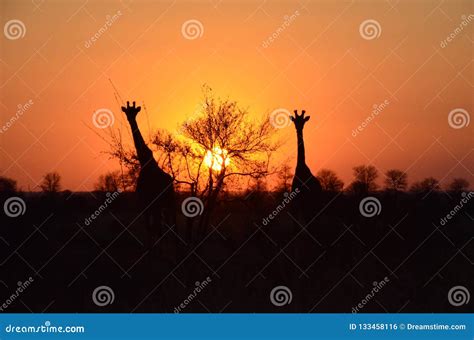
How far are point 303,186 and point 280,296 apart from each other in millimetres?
4139

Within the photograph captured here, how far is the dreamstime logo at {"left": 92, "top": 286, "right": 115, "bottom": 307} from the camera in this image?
893 inches

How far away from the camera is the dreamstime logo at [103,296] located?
74.4 feet

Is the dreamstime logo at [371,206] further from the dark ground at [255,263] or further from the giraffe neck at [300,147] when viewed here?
the giraffe neck at [300,147]

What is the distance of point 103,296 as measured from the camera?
23.4m

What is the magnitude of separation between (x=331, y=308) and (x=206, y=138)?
7541 mm

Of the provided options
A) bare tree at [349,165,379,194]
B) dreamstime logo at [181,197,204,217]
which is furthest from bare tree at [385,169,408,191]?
dreamstime logo at [181,197,204,217]

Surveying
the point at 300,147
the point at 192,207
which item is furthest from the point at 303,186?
the point at 192,207

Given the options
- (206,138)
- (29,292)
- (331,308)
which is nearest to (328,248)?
(331,308)

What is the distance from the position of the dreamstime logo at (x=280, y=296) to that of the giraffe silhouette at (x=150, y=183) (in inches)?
182

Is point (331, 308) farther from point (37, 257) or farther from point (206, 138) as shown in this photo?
point (37, 257)

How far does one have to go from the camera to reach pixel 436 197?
50656mm

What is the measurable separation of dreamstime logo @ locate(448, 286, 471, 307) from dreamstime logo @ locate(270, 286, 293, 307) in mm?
6046
